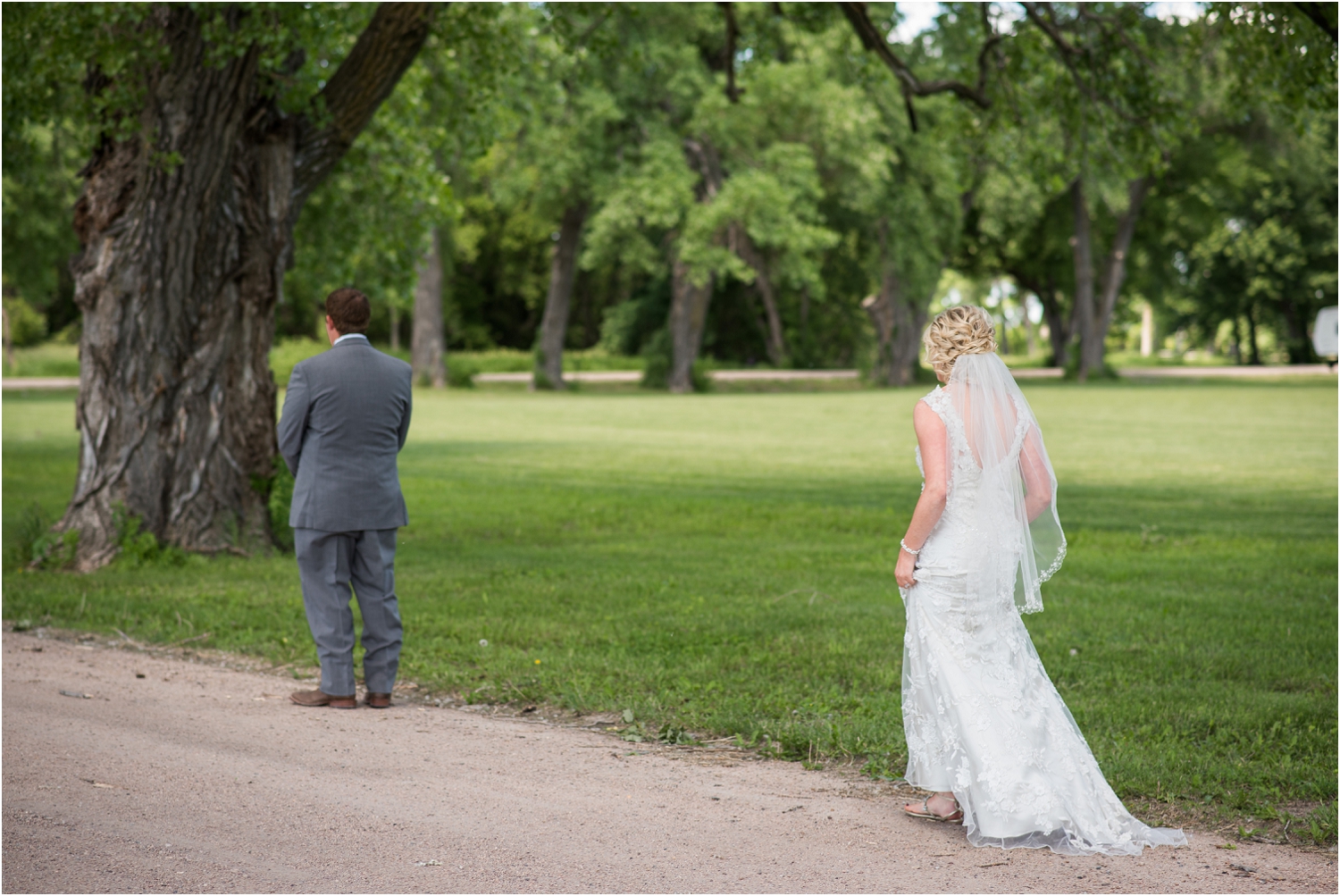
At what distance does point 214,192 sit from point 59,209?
2401 cm

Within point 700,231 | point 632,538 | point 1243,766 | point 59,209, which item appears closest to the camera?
point 1243,766

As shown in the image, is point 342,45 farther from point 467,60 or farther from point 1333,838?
point 1333,838

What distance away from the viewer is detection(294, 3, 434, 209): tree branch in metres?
10.8

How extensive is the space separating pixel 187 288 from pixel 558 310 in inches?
1430

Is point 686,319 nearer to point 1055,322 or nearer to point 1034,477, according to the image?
point 1055,322

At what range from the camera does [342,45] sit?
44.7 ft

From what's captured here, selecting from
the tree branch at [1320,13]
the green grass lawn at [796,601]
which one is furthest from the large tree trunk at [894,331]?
the tree branch at [1320,13]

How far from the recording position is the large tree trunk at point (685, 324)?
44.2 metres

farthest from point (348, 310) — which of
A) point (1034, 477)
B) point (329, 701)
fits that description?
point (1034, 477)

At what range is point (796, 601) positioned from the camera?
924 cm

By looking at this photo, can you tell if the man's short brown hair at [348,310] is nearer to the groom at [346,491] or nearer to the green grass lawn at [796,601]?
the groom at [346,491]

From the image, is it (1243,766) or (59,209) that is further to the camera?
(59,209)

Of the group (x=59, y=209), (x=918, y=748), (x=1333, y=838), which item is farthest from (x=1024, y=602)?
(x=59, y=209)

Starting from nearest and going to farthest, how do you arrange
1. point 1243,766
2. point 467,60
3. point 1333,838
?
point 1333,838 < point 1243,766 < point 467,60
